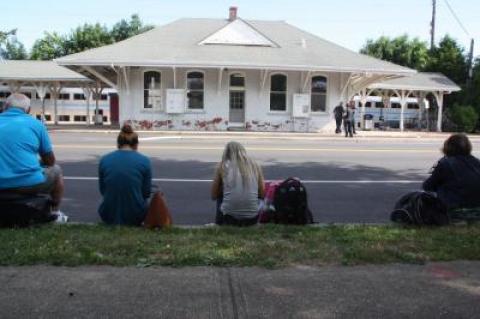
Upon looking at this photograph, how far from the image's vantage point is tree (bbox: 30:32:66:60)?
66312mm

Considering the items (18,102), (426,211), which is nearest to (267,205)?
(426,211)

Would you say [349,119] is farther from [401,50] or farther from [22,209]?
[401,50]

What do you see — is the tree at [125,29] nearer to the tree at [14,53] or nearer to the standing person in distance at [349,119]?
the tree at [14,53]

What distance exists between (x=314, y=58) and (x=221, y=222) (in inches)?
1040

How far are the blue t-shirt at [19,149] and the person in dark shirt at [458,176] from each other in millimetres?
4632

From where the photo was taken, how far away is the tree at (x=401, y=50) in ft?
207

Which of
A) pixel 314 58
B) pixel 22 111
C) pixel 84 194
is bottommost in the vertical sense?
pixel 84 194

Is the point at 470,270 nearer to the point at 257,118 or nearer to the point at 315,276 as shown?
the point at 315,276

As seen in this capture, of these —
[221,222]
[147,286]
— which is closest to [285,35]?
[221,222]

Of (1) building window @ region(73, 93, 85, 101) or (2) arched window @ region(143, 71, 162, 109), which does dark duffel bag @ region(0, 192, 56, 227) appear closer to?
(2) arched window @ region(143, 71, 162, 109)

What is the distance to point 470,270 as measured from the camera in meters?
5.21

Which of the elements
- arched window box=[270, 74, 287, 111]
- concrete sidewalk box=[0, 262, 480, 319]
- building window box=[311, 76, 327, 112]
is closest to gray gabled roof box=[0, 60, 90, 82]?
arched window box=[270, 74, 287, 111]

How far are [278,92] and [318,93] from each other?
2.31 m

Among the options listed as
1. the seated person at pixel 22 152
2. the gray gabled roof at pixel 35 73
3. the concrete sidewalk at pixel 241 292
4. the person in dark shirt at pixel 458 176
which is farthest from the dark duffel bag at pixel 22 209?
the gray gabled roof at pixel 35 73
